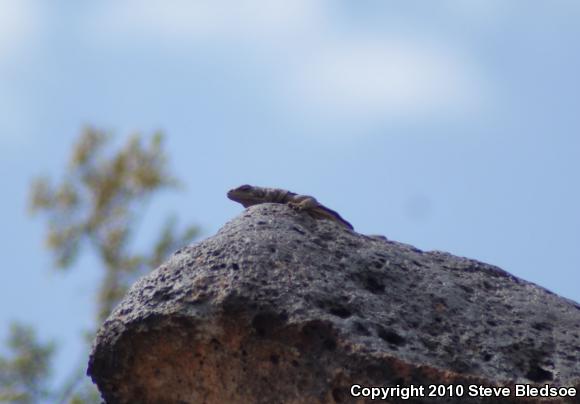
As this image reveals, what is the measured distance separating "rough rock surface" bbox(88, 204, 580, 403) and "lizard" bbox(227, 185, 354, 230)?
73 centimetres

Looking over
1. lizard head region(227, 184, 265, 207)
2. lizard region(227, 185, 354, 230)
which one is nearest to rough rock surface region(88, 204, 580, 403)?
lizard region(227, 185, 354, 230)

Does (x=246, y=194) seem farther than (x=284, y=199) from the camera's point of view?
Yes

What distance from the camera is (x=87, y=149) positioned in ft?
49.6

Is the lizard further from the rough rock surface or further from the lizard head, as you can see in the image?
the rough rock surface

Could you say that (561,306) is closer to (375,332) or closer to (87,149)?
(375,332)

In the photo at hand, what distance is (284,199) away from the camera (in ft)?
23.7

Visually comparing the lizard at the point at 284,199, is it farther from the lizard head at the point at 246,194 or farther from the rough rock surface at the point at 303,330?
the rough rock surface at the point at 303,330

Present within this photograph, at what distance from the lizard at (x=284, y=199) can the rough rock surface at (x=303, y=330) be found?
28.7 inches
